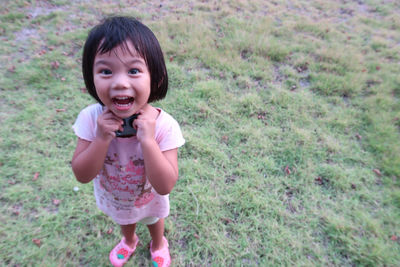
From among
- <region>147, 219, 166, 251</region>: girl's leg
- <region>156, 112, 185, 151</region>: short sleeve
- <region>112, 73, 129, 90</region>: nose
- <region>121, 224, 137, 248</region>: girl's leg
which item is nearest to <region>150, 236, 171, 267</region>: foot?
<region>147, 219, 166, 251</region>: girl's leg

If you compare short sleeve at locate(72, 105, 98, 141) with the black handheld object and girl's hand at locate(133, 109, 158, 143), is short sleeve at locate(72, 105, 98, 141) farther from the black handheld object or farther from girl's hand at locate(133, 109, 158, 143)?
girl's hand at locate(133, 109, 158, 143)

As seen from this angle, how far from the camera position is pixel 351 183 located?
2.77 metres

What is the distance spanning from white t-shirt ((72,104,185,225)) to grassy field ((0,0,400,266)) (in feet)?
2.58

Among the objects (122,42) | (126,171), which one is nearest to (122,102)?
(122,42)

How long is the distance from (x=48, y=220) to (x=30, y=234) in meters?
0.16

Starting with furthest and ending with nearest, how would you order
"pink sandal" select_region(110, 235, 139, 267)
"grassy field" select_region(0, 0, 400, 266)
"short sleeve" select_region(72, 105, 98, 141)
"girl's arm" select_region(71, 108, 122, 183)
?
1. "grassy field" select_region(0, 0, 400, 266)
2. "pink sandal" select_region(110, 235, 139, 267)
3. "short sleeve" select_region(72, 105, 98, 141)
4. "girl's arm" select_region(71, 108, 122, 183)

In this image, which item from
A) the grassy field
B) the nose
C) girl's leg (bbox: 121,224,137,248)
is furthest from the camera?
the grassy field

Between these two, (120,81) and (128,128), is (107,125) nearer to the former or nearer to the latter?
(128,128)

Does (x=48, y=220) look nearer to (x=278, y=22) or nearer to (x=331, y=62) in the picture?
(x=331, y=62)

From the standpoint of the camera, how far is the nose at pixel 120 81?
1036mm

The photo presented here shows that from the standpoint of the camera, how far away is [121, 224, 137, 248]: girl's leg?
1.83 m

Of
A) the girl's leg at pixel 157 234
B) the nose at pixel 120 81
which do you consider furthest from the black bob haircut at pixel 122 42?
the girl's leg at pixel 157 234

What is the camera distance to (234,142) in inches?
122

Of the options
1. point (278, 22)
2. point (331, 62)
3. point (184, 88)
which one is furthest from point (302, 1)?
point (184, 88)
